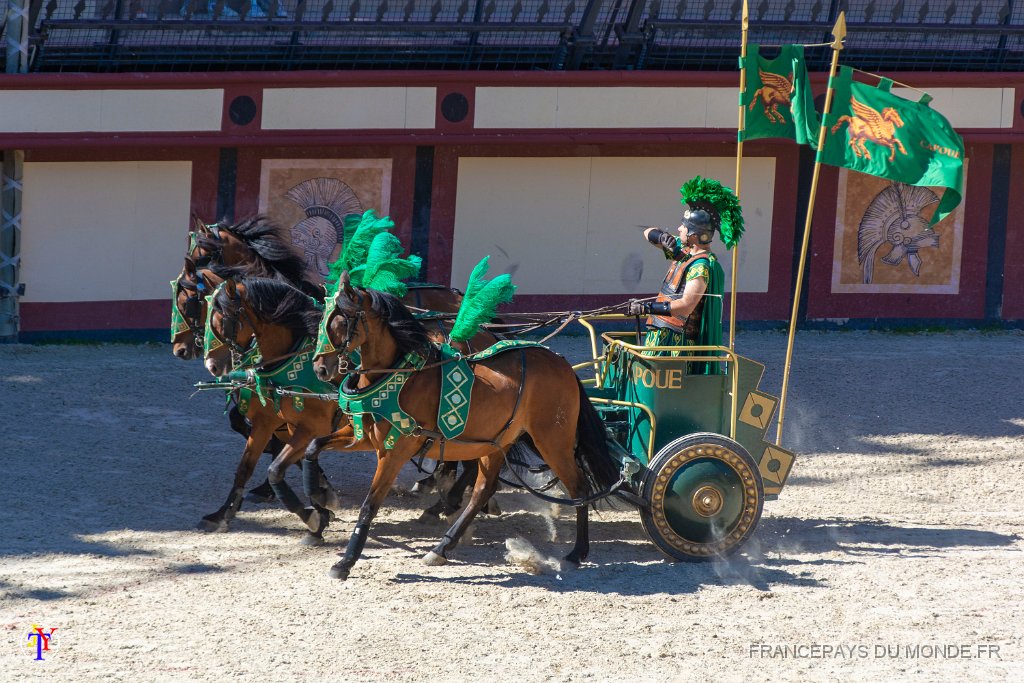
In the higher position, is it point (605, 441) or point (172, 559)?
point (605, 441)

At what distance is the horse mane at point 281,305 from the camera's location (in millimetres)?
7906

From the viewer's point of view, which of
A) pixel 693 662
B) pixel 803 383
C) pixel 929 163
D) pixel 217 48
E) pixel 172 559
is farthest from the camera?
pixel 217 48

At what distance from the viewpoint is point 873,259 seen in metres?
14.4

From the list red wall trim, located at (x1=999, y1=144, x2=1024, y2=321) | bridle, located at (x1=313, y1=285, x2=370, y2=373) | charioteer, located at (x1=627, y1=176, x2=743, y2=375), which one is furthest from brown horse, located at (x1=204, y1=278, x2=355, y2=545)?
red wall trim, located at (x1=999, y1=144, x2=1024, y2=321)

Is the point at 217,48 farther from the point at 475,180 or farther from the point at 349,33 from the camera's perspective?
the point at 475,180

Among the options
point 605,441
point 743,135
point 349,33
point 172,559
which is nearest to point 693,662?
point 605,441

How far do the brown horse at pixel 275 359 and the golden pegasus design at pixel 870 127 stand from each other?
11.7 ft

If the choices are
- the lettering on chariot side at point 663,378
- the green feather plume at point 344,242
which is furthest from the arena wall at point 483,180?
the lettering on chariot side at point 663,378

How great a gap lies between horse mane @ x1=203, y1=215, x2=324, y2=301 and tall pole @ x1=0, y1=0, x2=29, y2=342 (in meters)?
4.79

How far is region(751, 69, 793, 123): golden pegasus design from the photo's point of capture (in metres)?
8.74

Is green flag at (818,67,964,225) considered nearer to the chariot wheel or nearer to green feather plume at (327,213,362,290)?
the chariot wheel

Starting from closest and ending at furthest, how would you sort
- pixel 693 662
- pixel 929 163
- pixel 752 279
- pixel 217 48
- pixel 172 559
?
pixel 693 662 → pixel 172 559 → pixel 929 163 → pixel 217 48 → pixel 752 279

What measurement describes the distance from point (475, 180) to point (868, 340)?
442 cm

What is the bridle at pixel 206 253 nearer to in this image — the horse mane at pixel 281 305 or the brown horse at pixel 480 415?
the horse mane at pixel 281 305
